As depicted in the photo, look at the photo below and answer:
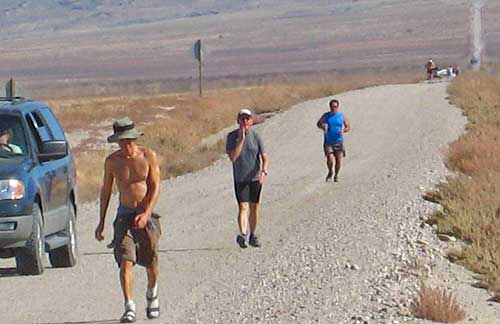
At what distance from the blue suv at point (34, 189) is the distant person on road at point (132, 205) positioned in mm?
2095

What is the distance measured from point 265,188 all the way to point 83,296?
11.1 metres

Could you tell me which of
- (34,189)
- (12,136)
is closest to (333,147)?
(12,136)

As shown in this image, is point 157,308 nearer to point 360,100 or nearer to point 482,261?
point 482,261

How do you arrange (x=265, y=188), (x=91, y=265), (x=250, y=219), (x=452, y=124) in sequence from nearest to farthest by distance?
(x=91, y=265)
(x=250, y=219)
(x=265, y=188)
(x=452, y=124)

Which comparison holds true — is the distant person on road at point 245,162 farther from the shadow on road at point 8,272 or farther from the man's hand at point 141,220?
the man's hand at point 141,220

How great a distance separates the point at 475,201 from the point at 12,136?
8001 mm

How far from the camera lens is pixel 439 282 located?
44.0 feet

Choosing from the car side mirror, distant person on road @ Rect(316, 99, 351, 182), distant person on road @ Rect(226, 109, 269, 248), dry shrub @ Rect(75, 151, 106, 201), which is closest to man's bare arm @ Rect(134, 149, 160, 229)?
the car side mirror

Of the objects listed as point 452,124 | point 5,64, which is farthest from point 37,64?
point 452,124

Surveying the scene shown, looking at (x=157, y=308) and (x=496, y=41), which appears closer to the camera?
(x=157, y=308)

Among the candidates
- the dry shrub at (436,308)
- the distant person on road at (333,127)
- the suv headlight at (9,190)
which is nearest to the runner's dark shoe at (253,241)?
the suv headlight at (9,190)

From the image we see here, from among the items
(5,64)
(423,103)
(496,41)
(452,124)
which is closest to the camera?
(452,124)

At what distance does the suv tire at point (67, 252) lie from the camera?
1429 cm

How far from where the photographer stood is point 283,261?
1419 centimetres
